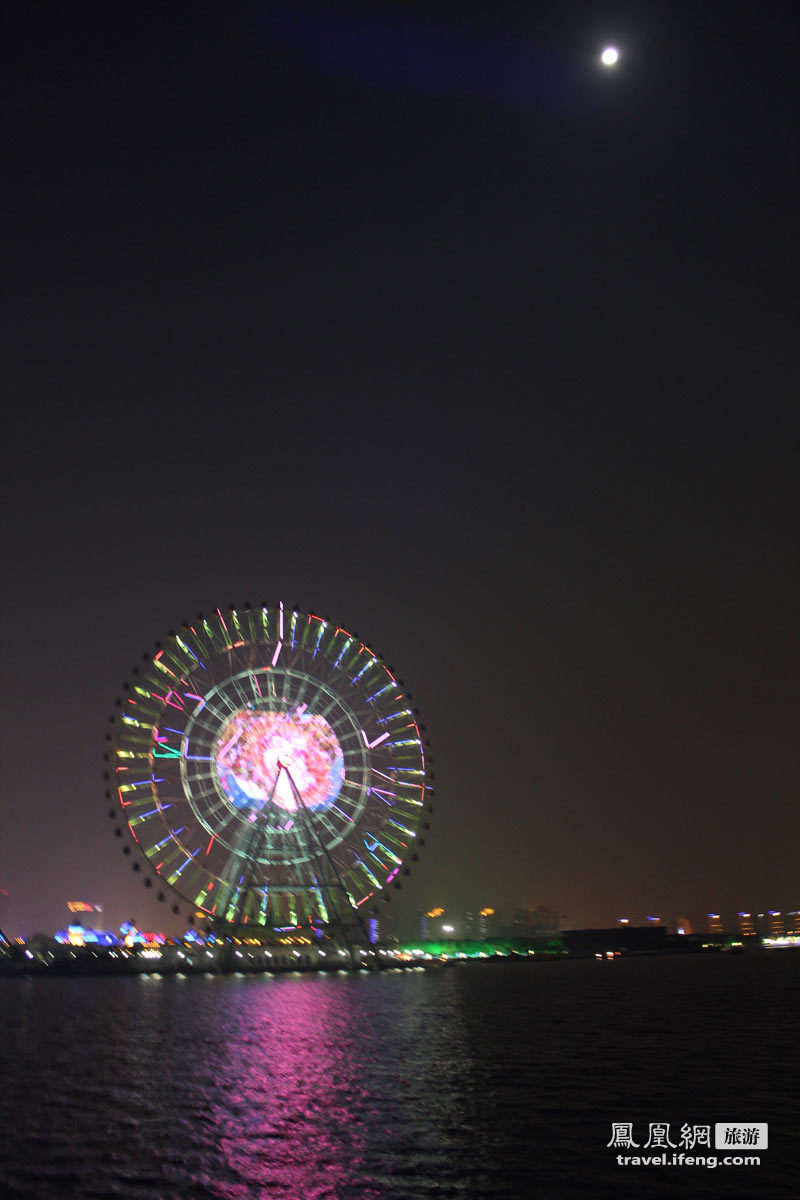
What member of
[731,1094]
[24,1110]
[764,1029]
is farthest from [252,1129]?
[764,1029]

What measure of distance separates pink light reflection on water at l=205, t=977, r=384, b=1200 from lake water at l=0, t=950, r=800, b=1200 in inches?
3.8

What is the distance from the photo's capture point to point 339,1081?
32.3 m

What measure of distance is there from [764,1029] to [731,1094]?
22.2 meters

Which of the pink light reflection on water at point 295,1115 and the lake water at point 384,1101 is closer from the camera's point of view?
the lake water at point 384,1101

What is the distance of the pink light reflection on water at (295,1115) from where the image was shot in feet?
63.8

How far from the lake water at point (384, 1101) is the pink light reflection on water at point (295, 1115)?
0.10m

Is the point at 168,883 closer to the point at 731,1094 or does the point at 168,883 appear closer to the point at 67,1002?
the point at 67,1002

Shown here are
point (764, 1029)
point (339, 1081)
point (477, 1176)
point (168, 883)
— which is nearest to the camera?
point (477, 1176)

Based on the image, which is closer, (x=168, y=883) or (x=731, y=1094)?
(x=731, y=1094)

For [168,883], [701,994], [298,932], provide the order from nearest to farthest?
[168,883] < [701,994] < [298,932]

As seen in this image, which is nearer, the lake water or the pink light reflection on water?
the lake water

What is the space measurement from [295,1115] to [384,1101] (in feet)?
9.46

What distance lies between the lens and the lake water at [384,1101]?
19328 mm

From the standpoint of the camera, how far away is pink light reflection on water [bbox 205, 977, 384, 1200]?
19453 mm
